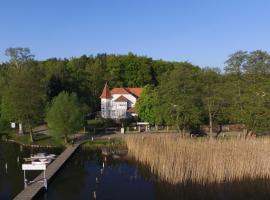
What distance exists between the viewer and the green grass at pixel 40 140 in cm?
5815

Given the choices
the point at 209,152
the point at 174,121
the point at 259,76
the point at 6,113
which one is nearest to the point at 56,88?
the point at 6,113

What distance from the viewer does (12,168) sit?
4316 cm

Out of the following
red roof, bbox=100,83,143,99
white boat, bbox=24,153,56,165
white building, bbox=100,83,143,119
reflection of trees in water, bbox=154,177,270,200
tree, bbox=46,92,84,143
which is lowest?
reflection of trees in water, bbox=154,177,270,200

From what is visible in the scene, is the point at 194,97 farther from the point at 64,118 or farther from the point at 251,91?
the point at 64,118

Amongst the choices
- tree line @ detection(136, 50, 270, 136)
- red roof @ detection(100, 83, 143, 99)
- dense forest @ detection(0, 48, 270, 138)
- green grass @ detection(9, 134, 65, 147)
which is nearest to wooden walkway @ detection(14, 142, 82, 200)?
green grass @ detection(9, 134, 65, 147)

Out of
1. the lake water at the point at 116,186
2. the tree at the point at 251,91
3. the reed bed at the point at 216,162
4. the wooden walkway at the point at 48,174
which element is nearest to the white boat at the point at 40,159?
the wooden walkway at the point at 48,174

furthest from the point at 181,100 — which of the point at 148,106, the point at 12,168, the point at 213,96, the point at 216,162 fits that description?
the point at 216,162

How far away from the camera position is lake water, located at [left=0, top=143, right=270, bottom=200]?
3156 centimetres

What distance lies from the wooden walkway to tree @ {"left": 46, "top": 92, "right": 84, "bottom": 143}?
2275 mm

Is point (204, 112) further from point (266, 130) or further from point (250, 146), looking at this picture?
point (250, 146)

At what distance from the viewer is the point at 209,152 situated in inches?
1361

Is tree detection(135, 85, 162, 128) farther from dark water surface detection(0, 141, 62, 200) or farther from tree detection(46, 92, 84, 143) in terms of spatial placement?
dark water surface detection(0, 141, 62, 200)

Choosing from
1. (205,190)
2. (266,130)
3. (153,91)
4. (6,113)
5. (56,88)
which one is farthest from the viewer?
(56,88)

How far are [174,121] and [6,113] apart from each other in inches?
948
